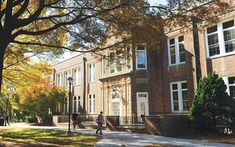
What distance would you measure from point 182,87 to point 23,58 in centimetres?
1283

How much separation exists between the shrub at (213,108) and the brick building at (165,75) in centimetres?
165

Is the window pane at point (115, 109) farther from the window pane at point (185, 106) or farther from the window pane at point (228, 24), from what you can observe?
the window pane at point (228, 24)

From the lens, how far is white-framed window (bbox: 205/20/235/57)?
20737 millimetres

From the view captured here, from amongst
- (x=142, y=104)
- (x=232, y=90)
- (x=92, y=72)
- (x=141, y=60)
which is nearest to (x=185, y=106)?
(x=232, y=90)

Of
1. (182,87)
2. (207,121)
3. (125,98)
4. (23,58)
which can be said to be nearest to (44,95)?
(125,98)

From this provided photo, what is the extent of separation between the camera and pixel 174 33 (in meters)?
24.7

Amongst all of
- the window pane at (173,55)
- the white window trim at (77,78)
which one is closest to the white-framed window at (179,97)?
the window pane at (173,55)

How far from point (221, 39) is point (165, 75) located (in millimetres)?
6079

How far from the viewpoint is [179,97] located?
78.8ft

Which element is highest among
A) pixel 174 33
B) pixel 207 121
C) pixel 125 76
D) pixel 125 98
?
pixel 174 33

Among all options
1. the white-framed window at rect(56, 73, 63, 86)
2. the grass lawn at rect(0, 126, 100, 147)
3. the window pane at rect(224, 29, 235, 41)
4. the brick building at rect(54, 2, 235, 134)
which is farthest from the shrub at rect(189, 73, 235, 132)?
the white-framed window at rect(56, 73, 63, 86)

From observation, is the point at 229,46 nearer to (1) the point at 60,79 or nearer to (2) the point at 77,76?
(2) the point at 77,76

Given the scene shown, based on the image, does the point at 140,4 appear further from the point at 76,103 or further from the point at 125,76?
the point at 76,103

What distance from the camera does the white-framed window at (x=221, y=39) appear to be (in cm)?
2074
